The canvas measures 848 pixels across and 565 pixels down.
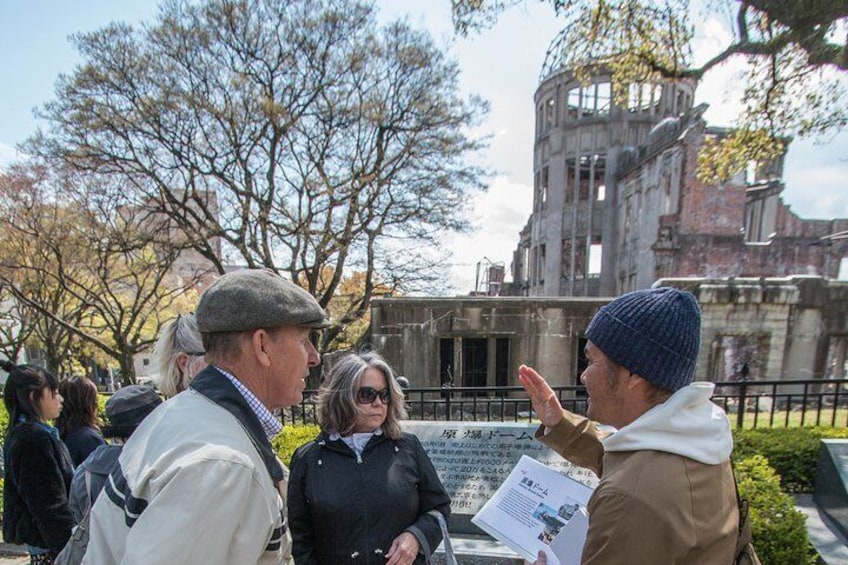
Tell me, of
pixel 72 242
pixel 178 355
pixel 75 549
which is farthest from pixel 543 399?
pixel 72 242

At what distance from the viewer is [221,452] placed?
1.02 meters

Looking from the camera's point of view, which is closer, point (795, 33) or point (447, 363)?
point (795, 33)

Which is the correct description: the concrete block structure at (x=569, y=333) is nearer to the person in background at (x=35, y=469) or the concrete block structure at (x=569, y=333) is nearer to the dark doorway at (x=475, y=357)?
the dark doorway at (x=475, y=357)

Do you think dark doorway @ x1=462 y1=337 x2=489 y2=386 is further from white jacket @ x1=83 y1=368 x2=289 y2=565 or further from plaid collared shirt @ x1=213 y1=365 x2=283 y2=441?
white jacket @ x1=83 y1=368 x2=289 y2=565

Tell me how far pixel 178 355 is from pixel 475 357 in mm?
9294

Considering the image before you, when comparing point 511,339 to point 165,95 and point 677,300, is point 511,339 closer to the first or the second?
point 677,300

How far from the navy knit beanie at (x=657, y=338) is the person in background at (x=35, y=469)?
141 inches

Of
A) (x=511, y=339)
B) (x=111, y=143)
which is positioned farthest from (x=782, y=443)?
(x=111, y=143)

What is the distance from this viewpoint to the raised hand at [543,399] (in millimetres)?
2282

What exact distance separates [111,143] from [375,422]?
50.5 feet

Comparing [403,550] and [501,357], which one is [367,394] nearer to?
[403,550]

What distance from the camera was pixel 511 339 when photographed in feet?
35.5

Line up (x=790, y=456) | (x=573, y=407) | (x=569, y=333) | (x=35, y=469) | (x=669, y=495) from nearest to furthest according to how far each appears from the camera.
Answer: (x=669, y=495) → (x=35, y=469) → (x=790, y=456) → (x=573, y=407) → (x=569, y=333)

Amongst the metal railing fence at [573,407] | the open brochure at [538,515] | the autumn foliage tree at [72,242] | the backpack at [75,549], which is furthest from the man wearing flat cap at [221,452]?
the autumn foliage tree at [72,242]
